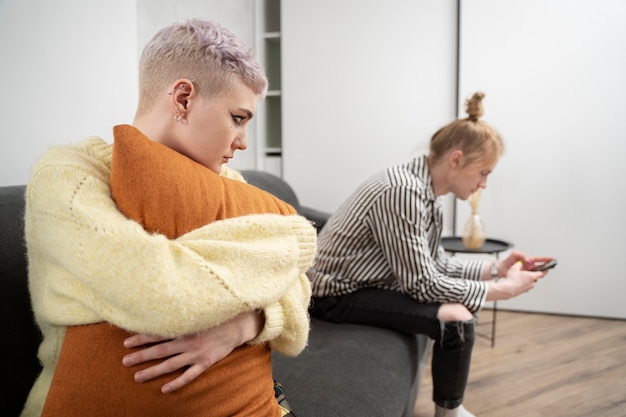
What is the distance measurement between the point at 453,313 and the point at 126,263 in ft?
3.80

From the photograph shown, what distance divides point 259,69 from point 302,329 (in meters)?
0.46

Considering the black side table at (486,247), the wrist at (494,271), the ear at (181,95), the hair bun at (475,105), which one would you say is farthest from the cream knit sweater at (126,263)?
the black side table at (486,247)

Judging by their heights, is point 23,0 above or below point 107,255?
above

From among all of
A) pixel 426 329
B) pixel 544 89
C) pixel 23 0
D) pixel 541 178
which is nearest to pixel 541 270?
pixel 426 329

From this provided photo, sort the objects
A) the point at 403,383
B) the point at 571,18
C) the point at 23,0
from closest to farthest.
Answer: the point at 23,0 → the point at 403,383 → the point at 571,18

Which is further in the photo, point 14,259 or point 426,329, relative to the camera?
point 426,329

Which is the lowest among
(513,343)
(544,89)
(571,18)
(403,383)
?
(513,343)

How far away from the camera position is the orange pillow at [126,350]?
0.67 m

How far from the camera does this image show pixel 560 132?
2.84 meters

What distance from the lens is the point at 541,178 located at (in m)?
2.90

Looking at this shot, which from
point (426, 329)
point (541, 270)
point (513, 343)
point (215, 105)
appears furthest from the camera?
point (513, 343)

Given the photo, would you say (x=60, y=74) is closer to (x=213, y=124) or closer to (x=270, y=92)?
(x=213, y=124)

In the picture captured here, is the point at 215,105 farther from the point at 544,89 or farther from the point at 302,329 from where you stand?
the point at 544,89

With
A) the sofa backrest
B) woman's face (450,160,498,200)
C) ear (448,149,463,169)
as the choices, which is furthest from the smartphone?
the sofa backrest
